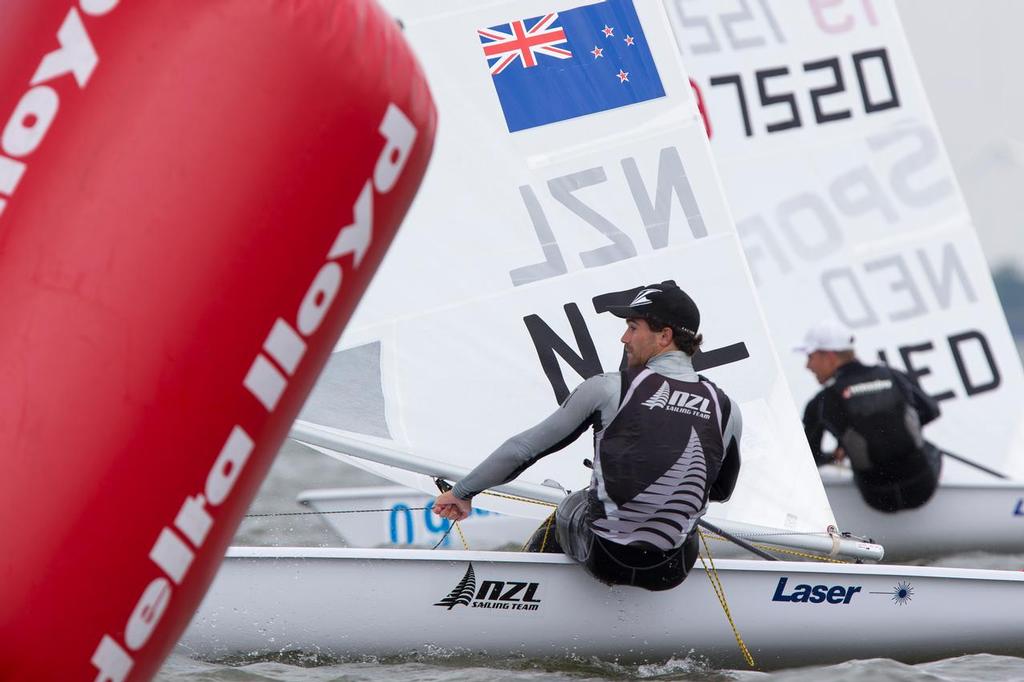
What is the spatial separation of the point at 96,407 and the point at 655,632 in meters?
2.17

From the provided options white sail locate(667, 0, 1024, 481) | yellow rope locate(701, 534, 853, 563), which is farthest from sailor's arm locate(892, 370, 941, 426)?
yellow rope locate(701, 534, 853, 563)

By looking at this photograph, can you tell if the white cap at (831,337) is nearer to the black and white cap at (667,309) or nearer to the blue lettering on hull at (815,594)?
the blue lettering on hull at (815,594)

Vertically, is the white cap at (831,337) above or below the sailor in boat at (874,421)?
above

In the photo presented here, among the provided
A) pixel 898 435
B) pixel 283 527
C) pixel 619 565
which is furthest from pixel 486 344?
pixel 283 527

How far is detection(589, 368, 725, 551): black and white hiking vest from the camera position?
3338mm

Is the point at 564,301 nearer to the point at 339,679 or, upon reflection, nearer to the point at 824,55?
the point at 339,679

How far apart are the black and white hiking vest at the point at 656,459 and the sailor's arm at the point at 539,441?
0.08 m

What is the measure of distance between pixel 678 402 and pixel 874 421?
235cm

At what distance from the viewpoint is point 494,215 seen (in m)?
4.14

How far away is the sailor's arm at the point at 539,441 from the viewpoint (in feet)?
10.8

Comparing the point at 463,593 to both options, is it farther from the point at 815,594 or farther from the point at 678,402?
the point at 815,594

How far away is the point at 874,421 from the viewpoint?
547 centimetres

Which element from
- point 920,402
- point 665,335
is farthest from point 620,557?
point 920,402

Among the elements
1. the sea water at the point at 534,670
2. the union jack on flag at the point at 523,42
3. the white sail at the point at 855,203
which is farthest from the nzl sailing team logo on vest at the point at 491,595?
the white sail at the point at 855,203
